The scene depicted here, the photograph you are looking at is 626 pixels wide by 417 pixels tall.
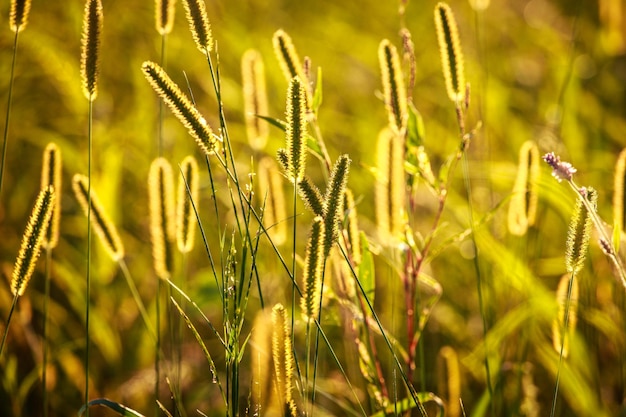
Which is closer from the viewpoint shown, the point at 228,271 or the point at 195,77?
the point at 228,271

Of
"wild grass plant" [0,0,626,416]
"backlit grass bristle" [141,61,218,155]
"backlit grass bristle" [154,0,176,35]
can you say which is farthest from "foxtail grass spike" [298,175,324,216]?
"backlit grass bristle" [154,0,176,35]

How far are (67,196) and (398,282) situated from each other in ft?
3.28

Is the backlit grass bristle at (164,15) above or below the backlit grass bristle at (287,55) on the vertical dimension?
above

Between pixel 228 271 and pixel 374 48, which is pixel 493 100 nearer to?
pixel 374 48

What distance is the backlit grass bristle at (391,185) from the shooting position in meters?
1.01

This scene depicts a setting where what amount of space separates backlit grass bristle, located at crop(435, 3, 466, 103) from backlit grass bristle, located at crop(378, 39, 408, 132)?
68 millimetres

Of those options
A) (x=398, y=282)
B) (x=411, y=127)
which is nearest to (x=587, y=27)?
(x=398, y=282)

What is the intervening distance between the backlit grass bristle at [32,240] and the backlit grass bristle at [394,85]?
0.46m

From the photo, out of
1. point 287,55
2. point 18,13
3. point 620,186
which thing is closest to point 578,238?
point 620,186

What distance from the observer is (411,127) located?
1125 mm

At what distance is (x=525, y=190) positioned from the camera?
1.11 m

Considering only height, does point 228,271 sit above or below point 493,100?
below

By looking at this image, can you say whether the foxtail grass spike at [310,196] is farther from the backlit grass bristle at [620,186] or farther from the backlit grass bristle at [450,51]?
the backlit grass bristle at [620,186]

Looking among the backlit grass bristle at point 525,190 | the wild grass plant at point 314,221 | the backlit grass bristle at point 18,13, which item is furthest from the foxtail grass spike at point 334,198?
the backlit grass bristle at point 18,13
